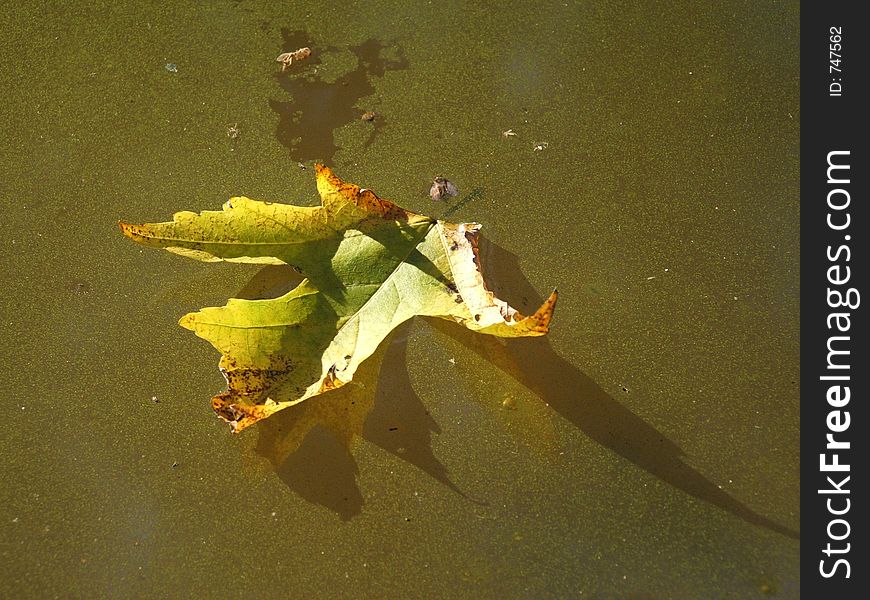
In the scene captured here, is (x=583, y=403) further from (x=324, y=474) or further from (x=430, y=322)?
(x=324, y=474)

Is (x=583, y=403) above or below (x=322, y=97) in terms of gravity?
below

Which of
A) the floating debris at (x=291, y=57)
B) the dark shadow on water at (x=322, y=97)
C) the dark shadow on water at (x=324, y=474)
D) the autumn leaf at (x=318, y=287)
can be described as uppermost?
the floating debris at (x=291, y=57)

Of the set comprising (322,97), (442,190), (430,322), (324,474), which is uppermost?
(322,97)

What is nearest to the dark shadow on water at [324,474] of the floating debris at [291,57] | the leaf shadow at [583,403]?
the leaf shadow at [583,403]

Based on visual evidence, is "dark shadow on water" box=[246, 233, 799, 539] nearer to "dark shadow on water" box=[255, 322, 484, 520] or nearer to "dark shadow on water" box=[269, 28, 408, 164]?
"dark shadow on water" box=[255, 322, 484, 520]

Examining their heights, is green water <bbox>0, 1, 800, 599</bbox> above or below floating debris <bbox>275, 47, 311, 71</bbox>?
below

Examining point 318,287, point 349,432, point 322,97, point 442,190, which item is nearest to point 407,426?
point 349,432

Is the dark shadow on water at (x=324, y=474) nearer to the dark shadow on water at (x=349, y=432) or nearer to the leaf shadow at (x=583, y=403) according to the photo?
the dark shadow on water at (x=349, y=432)

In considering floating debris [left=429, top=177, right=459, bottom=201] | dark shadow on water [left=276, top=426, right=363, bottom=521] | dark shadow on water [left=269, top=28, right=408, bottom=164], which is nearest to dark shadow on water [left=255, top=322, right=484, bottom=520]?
dark shadow on water [left=276, top=426, right=363, bottom=521]
